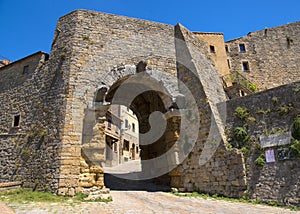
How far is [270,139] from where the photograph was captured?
7707 millimetres

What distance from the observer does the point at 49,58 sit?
9945 millimetres

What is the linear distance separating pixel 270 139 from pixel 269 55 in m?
14.7

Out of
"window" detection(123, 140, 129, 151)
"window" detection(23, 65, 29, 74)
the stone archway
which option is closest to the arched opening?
the stone archway

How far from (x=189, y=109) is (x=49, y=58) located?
6.27 m

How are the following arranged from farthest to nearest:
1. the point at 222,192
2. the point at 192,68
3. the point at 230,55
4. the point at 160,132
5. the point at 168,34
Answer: the point at 230,55 → the point at 160,132 → the point at 168,34 → the point at 192,68 → the point at 222,192

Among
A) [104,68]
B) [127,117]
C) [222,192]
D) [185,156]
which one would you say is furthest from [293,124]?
[127,117]

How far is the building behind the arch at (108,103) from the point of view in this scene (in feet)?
25.4

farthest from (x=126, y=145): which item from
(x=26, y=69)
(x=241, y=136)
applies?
(x=241, y=136)

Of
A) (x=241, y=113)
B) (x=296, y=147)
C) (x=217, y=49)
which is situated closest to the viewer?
(x=296, y=147)

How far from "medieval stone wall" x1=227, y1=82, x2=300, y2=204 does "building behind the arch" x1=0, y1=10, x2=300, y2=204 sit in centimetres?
3

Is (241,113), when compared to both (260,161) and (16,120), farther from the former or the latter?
(16,120)

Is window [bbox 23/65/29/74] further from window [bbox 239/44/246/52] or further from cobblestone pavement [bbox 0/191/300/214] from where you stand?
window [bbox 239/44/246/52]

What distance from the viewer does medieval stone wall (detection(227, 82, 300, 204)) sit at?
22.9 feet

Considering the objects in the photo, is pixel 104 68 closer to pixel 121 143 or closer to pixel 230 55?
pixel 230 55
